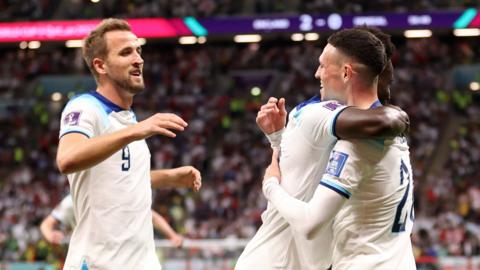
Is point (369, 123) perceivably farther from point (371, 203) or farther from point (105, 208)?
point (105, 208)

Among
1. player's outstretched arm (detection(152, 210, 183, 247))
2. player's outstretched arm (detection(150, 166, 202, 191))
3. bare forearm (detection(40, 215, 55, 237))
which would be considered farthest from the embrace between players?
bare forearm (detection(40, 215, 55, 237))

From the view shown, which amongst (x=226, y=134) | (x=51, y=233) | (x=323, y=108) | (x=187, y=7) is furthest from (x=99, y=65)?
(x=187, y=7)

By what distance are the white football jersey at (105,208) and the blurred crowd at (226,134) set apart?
36.9 feet

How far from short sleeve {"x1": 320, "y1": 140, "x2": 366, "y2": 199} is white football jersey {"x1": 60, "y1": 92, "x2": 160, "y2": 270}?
1323mm

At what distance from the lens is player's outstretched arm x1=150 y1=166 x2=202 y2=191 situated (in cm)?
525

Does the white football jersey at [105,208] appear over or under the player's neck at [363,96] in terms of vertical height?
under

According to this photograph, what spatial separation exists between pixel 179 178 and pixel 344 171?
5.71ft

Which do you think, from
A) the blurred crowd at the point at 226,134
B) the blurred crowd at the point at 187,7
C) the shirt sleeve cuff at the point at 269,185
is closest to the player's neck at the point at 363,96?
the shirt sleeve cuff at the point at 269,185

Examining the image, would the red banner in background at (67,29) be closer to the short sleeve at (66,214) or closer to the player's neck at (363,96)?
the short sleeve at (66,214)

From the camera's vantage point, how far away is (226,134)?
24.8 metres

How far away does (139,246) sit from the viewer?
15.5 feet

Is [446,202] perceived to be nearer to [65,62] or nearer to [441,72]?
[441,72]

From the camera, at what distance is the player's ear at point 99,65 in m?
4.89

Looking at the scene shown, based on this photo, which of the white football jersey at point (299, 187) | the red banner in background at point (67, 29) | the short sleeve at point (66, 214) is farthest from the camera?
the red banner in background at point (67, 29)
